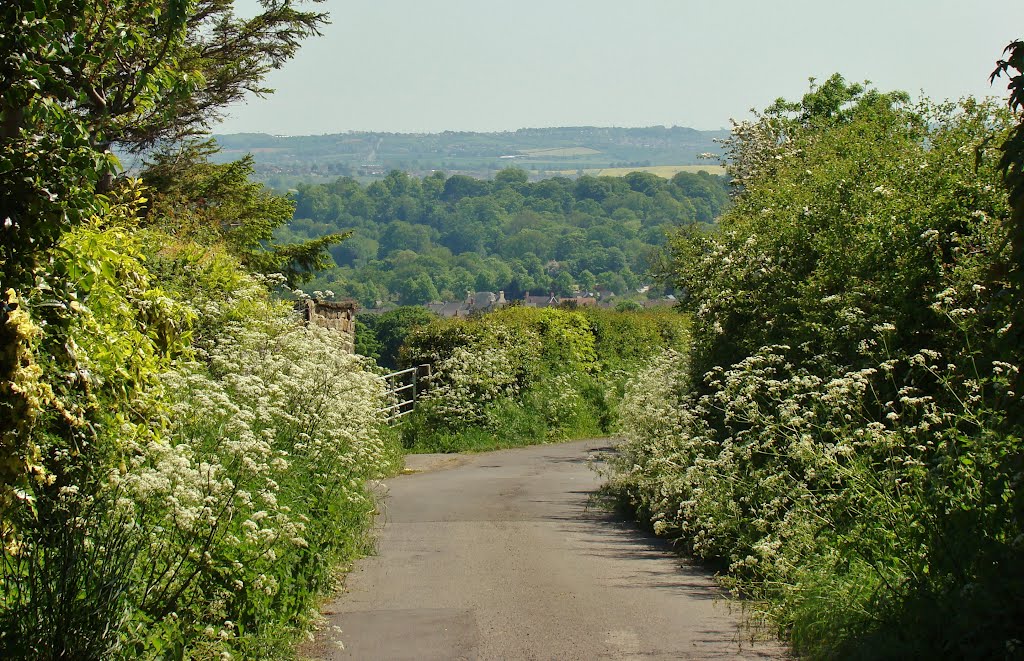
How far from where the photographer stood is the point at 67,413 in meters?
6.36

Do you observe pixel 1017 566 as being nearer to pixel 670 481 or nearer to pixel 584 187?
pixel 670 481

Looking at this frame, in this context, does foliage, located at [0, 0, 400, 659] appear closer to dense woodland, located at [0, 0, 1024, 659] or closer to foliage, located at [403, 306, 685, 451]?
dense woodland, located at [0, 0, 1024, 659]

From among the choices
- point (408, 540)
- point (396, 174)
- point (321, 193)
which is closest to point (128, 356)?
point (408, 540)

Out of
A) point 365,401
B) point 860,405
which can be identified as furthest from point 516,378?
point 860,405

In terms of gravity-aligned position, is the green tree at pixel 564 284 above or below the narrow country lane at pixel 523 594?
below

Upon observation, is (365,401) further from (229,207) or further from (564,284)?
(564,284)

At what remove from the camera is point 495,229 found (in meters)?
151

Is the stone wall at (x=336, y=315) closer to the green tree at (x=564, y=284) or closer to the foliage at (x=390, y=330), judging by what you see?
the foliage at (x=390, y=330)

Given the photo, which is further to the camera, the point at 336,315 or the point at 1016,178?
the point at 336,315

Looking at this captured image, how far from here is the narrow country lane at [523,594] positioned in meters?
7.91

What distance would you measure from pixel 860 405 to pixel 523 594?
3.21 m

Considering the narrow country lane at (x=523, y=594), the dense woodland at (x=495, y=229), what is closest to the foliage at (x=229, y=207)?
the narrow country lane at (x=523, y=594)

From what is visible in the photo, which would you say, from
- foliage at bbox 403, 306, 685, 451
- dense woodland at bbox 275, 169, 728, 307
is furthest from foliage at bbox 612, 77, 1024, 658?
dense woodland at bbox 275, 169, 728, 307

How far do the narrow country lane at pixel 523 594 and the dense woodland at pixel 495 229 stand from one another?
273 ft
